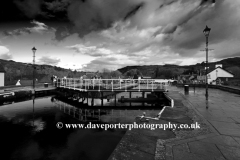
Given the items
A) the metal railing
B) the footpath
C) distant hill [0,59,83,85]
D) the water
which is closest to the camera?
the footpath

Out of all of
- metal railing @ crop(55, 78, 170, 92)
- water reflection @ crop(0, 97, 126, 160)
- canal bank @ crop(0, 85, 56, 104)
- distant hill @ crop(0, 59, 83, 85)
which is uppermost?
distant hill @ crop(0, 59, 83, 85)

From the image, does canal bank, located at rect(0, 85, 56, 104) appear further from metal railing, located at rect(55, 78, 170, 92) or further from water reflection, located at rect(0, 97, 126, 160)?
water reflection, located at rect(0, 97, 126, 160)

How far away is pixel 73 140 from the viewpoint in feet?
22.4

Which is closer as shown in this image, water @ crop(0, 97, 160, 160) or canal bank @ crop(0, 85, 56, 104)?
water @ crop(0, 97, 160, 160)

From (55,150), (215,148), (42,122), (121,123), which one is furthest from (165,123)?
(42,122)

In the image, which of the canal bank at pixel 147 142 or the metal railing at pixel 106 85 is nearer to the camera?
the canal bank at pixel 147 142

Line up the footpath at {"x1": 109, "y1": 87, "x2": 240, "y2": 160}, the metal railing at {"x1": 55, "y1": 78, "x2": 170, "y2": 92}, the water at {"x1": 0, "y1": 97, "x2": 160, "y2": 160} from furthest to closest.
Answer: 1. the metal railing at {"x1": 55, "y1": 78, "x2": 170, "y2": 92}
2. the water at {"x1": 0, "y1": 97, "x2": 160, "y2": 160}
3. the footpath at {"x1": 109, "y1": 87, "x2": 240, "y2": 160}

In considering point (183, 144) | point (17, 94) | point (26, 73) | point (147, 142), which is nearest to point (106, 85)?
point (17, 94)

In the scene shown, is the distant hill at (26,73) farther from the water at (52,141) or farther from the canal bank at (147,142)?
the canal bank at (147,142)

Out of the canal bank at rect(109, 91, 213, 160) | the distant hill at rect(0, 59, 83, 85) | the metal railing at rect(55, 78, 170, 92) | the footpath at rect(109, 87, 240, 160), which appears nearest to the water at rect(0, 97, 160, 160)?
the canal bank at rect(109, 91, 213, 160)

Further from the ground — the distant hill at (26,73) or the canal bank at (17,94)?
the distant hill at (26,73)

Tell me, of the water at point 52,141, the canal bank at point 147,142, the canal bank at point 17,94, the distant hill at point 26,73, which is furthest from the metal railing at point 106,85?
the distant hill at point 26,73

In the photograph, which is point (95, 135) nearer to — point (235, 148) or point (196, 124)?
point (196, 124)

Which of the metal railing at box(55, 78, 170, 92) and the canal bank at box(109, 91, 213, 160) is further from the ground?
the metal railing at box(55, 78, 170, 92)
